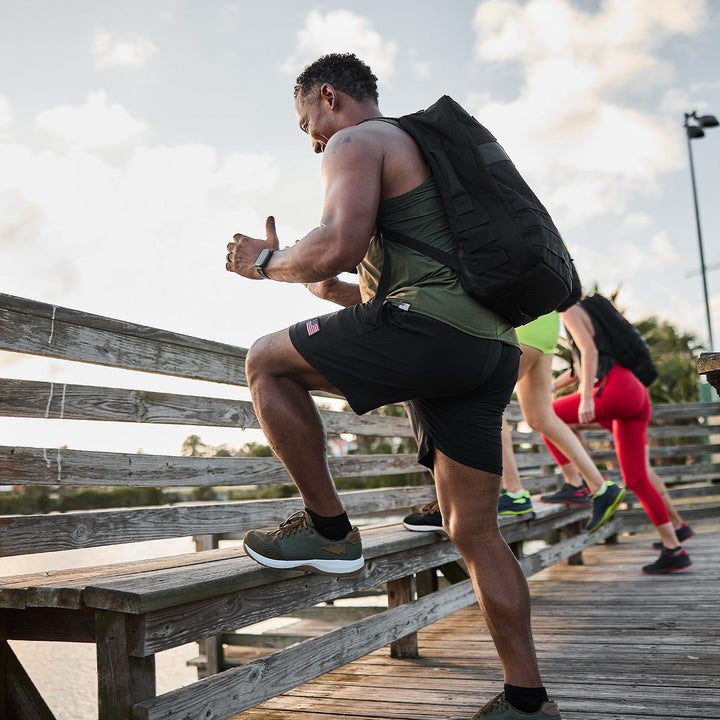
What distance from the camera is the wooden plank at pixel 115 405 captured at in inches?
111

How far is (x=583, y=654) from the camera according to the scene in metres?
3.64

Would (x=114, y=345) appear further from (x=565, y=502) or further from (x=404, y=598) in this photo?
(x=565, y=502)

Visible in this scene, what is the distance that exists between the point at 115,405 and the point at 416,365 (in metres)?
1.75

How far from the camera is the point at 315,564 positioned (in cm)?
234

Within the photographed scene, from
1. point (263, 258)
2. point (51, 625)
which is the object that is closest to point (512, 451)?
point (263, 258)

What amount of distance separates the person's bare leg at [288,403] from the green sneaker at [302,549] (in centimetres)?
17

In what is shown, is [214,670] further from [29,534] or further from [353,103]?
[353,103]

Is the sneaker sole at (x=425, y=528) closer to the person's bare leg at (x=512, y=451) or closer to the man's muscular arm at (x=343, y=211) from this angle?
the person's bare leg at (x=512, y=451)

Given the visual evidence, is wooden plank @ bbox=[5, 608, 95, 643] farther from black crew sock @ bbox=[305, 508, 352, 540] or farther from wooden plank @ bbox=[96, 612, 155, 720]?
black crew sock @ bbox=[305, 508, 352, 540]

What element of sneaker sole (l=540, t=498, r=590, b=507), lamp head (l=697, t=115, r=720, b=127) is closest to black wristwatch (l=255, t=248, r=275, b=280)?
sneaker sole (l=540, t=498, r=590, b=507)

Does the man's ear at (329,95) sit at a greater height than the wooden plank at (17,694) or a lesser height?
greater

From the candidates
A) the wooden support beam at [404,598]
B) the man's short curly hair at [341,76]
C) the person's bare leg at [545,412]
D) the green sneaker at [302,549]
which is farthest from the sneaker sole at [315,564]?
the person's bare leg at [545,412]

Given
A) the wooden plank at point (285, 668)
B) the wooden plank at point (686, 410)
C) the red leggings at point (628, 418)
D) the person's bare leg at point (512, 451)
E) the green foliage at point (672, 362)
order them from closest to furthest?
the wooden plank at point (285, 668), the person's bare leg at point (512, 451), the red leggings at point (628, 418), the wooden plank at point (686, 410), the green foliage at point (672, 362)

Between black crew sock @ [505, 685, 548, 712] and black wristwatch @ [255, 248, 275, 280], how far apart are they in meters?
1.42
